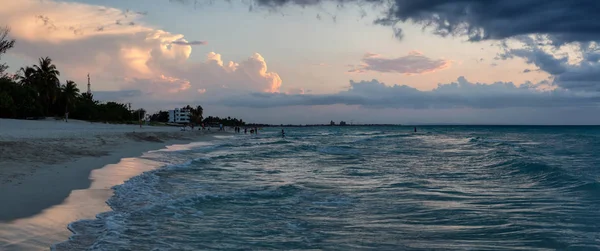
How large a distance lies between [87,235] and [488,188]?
35.9 feet

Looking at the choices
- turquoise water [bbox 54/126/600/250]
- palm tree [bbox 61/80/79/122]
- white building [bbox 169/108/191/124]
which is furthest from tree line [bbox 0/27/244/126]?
white building [bbox 169/108/191/124]

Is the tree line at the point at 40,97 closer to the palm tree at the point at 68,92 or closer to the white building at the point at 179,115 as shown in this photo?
the palm tree at the point at 68,92

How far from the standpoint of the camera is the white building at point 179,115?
18338 centimetres

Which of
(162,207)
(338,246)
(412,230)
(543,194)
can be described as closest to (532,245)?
(412,230)

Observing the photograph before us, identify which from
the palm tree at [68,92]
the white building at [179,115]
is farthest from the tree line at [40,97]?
the white building at [179,115]

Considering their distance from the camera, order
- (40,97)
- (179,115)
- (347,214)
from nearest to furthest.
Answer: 1. (347,214)
2. (40,97)
3. (179,115)

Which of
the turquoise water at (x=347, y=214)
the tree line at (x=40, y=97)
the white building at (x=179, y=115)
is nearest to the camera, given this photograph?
the turquoise water at (x=347, y=214)

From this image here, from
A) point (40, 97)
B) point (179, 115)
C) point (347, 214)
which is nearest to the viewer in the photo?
point (347, 214)

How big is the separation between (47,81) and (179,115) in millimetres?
114404

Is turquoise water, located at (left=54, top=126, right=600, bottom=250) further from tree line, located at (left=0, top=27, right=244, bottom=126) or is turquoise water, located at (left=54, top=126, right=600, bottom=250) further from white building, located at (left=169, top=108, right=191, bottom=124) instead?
white building, located at (left=169, top=108, right=191, bottom=124)

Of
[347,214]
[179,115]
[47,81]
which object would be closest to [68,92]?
[47,81]

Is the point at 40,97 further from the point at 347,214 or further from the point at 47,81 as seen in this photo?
A: the point at 347,214

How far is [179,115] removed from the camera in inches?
7249

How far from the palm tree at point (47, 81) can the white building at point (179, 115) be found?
111239 millimetres
